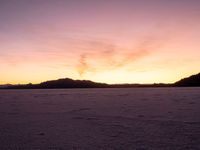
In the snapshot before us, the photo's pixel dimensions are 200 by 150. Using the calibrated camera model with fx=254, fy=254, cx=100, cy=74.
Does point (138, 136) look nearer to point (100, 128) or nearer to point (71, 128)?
point (100, 128)

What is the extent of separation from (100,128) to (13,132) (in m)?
3.07

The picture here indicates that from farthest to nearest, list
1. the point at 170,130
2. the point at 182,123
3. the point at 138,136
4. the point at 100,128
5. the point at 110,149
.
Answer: the point at 182,123
the point at 100,128
the point at 170,130
the point at 138,136
the point at 110,149

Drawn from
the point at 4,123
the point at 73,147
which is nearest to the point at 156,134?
the point at 73,147

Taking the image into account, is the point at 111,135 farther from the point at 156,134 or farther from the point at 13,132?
the point at 13,132

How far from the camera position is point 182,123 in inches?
390

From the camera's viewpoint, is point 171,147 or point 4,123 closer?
point 171,147

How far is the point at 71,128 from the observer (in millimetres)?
9469

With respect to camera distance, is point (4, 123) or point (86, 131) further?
point (4, 123)

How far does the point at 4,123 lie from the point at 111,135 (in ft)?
16.9

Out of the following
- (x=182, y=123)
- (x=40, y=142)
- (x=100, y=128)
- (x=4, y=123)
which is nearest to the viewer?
(x=40, y=142)

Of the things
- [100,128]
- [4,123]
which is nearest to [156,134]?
[100,128]

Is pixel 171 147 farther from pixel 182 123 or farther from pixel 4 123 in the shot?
pixel 4 123

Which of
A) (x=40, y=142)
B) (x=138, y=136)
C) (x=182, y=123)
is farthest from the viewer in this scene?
(x=182, y=123)

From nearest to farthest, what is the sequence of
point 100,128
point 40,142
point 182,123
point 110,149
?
point 110,149 < point 40,142 < point 100,128 < point 182,123
